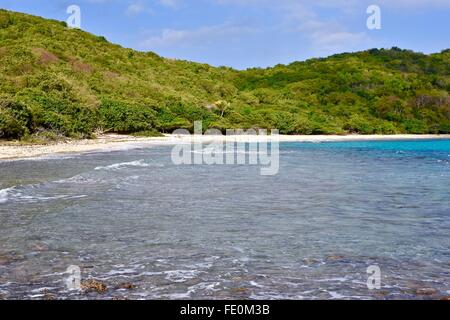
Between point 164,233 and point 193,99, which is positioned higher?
point 193,99

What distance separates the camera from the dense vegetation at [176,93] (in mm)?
49219

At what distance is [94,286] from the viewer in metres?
6.65

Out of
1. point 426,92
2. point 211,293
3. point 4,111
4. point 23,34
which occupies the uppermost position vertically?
point 23,34

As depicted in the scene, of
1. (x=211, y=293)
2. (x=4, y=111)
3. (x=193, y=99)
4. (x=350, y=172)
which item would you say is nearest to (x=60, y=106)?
(x=4, y=111)

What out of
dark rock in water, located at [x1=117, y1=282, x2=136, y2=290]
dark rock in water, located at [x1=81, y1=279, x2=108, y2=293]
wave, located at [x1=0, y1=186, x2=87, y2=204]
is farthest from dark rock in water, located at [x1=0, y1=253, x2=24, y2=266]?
wave, located at [x1=0, y1=186, x2=87, y2=204]

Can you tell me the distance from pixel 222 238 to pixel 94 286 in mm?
3488

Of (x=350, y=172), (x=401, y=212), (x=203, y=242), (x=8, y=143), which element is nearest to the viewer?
(x=203, y=242)

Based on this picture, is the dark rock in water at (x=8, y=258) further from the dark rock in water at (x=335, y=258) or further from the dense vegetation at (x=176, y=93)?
the dense vegetation at (x=176, y=93)

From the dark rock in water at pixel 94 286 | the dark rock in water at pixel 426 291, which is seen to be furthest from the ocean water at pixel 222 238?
the dark rock in water at pixel 94 286

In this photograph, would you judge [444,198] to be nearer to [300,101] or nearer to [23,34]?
[300,101]

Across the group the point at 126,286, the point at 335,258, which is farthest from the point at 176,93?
the point at 126,286

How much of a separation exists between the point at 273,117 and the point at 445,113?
49.8 metres

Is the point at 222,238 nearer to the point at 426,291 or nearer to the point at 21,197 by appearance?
the point at 426,291

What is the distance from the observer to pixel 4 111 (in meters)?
34.5
